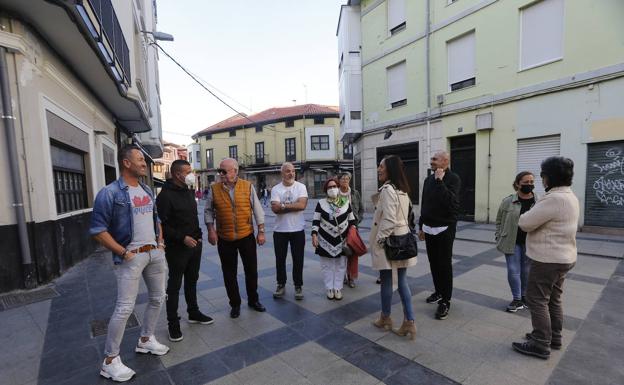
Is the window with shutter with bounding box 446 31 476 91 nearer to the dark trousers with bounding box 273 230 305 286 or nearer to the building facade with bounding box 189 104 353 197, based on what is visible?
the dark trousers with bounding box 273 230 305 286

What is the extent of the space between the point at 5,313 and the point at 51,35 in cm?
453

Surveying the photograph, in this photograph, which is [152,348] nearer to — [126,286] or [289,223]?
[126,286]

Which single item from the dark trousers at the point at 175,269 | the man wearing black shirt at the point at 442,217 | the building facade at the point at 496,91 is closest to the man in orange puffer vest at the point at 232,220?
the dark trousers at the point at 175,269

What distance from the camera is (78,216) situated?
662cm

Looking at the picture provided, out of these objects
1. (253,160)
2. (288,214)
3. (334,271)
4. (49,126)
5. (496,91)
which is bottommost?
(334,271)

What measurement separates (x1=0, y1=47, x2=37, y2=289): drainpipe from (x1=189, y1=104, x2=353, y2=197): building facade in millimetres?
26626

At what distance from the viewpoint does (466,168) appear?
1134 centimetres

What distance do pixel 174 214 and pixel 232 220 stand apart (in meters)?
0.67

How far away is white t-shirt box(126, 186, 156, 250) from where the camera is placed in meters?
2.62

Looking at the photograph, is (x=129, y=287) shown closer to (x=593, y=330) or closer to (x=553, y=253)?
(x=553, y=253)

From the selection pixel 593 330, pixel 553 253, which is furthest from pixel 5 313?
pixel 593 330

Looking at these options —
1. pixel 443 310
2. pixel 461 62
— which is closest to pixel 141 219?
pixel 443 310

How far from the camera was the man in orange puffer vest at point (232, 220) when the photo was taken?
3584 millimetres

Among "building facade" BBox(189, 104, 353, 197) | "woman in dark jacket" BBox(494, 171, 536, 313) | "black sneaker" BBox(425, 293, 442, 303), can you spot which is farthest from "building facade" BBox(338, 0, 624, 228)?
"building facade" BBox(189, 104, 353, 197)
